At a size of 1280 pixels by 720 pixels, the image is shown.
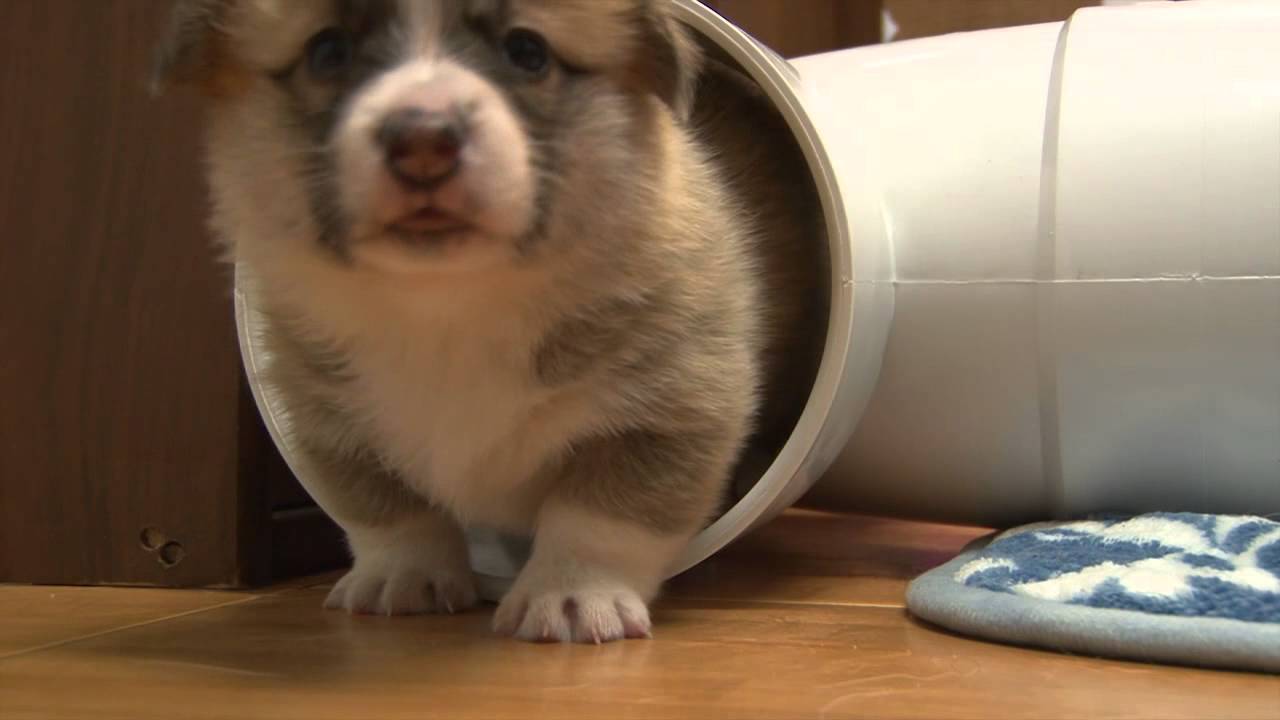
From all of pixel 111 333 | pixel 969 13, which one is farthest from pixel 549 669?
pixel 969 13

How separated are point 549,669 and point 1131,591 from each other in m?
0.66

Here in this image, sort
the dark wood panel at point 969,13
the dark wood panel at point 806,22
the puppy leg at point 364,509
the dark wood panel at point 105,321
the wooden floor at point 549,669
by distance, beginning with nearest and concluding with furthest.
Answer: the wooden floor at point 549,669 → the puppy leg at point 364,509 → the dark wood panel at point 105,321 → the dark wood panel at point 969,13 → the dark wood panel at point 806,22

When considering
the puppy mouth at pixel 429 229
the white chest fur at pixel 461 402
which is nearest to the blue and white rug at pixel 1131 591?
the white chest fur at pixel 461 402

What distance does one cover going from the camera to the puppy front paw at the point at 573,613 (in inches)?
60.0

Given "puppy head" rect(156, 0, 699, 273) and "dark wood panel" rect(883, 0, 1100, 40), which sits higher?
"dark wood panel" rect(883, 0, 1100, 40)

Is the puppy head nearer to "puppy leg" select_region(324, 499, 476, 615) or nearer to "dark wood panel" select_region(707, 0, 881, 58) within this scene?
"puppy leg" select_region(324, 499, 476, 615)

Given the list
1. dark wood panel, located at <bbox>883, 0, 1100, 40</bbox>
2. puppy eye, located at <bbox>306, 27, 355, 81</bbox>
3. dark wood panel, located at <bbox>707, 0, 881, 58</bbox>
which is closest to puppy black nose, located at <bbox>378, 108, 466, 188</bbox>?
puppy eye, located at <bbox>306, 27, 355, 81</bbox>

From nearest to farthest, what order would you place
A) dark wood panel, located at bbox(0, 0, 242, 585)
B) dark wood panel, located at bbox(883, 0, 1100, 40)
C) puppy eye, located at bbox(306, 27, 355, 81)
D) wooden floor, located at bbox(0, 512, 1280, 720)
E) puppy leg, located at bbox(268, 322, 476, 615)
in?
wooden floor, located at bbox(0, 512, 1280, 720) < puppy eye, located at bbox(306, 27, 355, 81) < puppy leg, located at bbox(268, 322, 476, 615) < dark wood panel, located at bbox(0, 0, 242, 585) < dark wood panel, located at bbox(883, 0, 1100, 40)

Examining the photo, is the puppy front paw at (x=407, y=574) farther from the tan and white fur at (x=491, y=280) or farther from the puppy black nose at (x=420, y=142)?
the puppy black nose at (x=420, y=142)

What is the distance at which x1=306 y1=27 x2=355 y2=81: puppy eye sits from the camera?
1440mm

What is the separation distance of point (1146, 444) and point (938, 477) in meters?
0.33

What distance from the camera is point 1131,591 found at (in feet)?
4.89

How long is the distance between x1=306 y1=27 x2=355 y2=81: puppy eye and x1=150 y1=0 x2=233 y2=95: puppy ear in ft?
0.57

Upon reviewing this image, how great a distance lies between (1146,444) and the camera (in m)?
1.92
